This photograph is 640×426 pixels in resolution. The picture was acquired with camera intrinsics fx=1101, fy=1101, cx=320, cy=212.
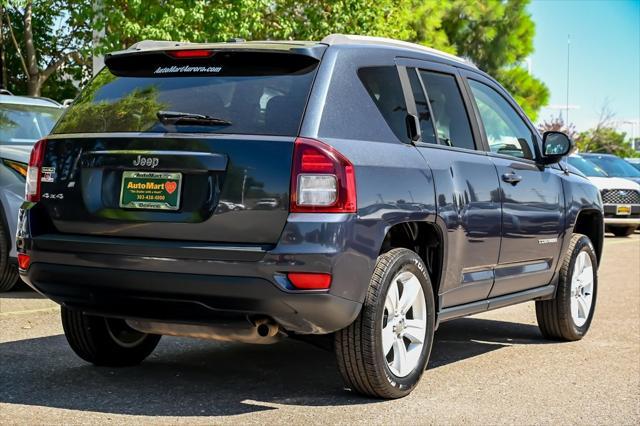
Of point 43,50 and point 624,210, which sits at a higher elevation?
point 43,50

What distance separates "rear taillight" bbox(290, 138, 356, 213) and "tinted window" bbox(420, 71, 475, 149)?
132 centimetres

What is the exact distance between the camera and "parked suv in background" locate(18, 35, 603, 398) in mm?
5012

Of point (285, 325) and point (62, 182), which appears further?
point (62, 182)

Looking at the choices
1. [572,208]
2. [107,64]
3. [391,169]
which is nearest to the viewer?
[391,169]

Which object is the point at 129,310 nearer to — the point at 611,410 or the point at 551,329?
the point at 611,410

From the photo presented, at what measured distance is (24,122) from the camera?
34.9ft

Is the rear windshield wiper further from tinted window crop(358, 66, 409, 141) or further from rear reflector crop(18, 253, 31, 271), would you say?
rear reflector crop(18, 253, 31, 271)

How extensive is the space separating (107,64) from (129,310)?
1.41m

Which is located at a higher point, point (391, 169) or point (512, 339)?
point (391, 169)

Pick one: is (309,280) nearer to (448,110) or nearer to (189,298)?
(189,298)

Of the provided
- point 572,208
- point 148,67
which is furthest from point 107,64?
point 572,208

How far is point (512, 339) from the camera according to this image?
316 inches

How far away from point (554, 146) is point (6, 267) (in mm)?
5023

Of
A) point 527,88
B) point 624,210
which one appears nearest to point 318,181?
point 624,210
